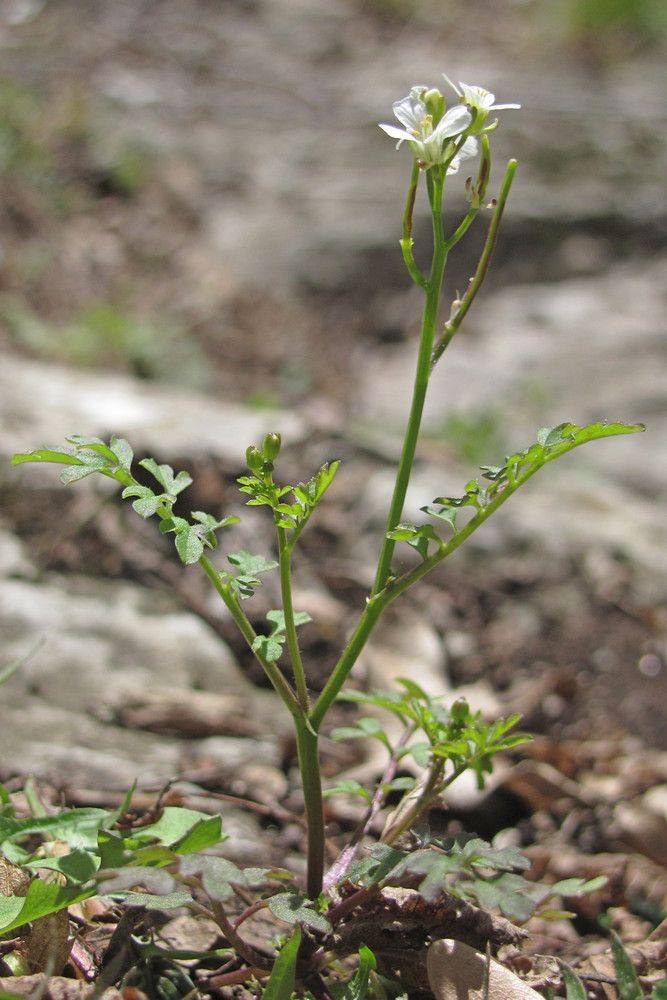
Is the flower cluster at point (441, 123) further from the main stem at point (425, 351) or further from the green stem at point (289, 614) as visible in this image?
the green stem at point (289, 614)

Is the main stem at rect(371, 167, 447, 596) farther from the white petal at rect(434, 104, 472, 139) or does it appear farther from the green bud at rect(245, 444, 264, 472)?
the green bud at rect(245, 444, 264, 472)

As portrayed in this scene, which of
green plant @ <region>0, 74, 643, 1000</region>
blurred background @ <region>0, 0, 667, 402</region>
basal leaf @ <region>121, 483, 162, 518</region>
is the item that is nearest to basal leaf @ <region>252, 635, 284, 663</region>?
green plant @ <region>0, 74, 643, 1000</region>

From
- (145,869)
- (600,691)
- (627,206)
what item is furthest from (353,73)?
(145,869)

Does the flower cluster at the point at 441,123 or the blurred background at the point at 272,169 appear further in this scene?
the blurred background at the point at 272,169

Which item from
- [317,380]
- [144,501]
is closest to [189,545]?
[144,501]

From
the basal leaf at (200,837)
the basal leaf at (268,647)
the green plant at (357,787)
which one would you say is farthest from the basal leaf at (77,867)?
the basal leaf at (268,647)
